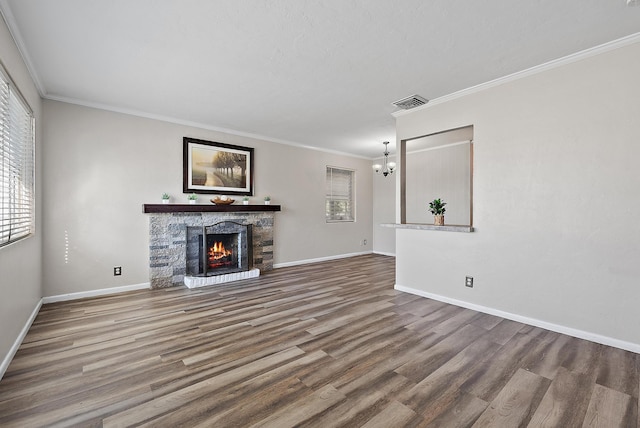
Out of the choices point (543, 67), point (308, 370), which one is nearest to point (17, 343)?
point (308, 370)

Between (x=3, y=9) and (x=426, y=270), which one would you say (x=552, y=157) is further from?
(x=3, y=9)

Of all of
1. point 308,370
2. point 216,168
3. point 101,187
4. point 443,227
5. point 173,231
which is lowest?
point 308,370

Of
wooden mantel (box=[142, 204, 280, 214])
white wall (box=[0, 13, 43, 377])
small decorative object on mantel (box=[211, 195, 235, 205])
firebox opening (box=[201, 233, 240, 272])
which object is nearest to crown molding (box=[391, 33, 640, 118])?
wooden mantel (box=[142, 204, 280, 214])

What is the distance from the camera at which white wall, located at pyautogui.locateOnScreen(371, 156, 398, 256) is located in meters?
7.44

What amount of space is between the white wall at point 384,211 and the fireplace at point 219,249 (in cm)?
371

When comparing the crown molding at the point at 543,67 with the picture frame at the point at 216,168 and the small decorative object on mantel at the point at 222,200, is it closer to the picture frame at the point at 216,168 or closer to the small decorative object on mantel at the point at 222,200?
the picture frame at the point at 216,168

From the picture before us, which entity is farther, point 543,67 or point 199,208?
point 199,208

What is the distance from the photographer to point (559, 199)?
283 cm

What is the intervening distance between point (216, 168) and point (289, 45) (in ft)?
10.00

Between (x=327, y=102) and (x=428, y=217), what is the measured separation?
373 cm

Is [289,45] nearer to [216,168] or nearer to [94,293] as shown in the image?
[216,168]

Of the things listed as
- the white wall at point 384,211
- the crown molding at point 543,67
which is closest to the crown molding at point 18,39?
the crown molding at point 543,67

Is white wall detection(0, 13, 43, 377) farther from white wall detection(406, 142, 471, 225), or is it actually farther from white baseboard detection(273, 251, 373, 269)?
white wall detection(406, 142, 471, 225)

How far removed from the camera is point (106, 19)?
2.22m
